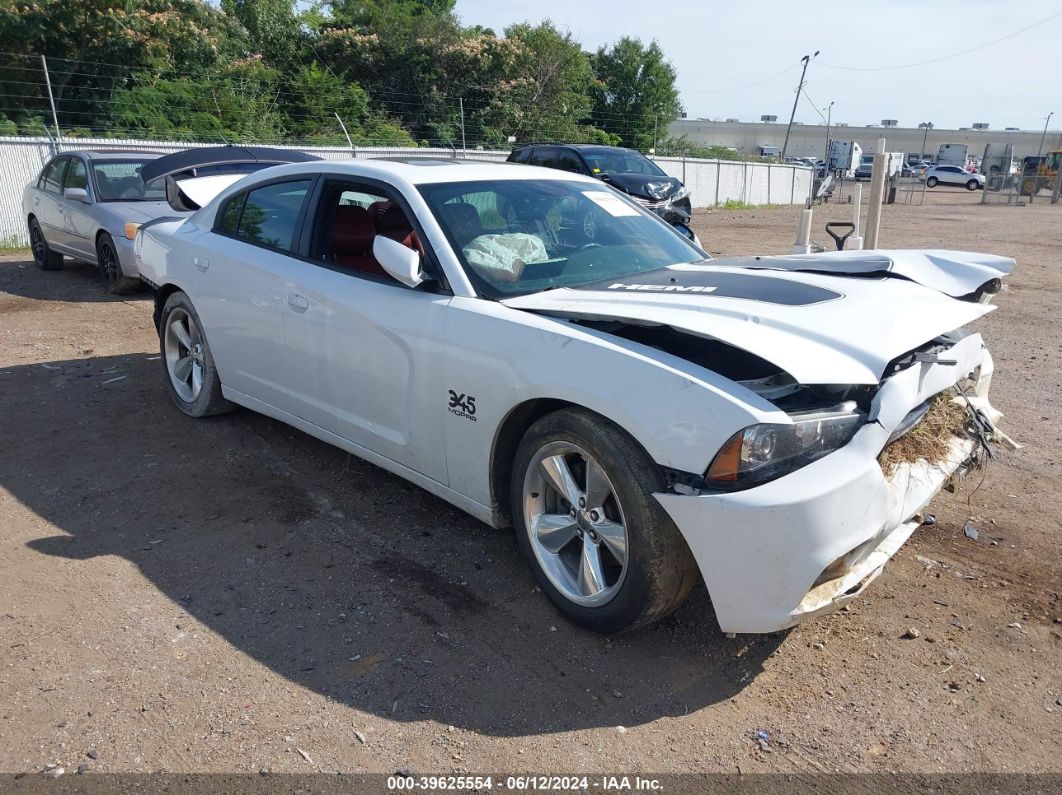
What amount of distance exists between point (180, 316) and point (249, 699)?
3.34 meters

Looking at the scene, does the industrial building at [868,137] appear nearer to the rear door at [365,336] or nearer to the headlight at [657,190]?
the headlight at [657,190]

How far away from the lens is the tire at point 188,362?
5387 mm

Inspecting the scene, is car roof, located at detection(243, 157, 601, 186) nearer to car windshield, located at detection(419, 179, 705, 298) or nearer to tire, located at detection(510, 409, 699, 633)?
car windshield, located at detection(419, 179, 705, 298)

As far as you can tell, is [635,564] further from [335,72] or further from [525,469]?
[335,72]

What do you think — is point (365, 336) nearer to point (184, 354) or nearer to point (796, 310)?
point (796, 310)

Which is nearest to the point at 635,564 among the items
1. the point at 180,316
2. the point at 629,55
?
the point at 180,316

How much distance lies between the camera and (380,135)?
24328 mm

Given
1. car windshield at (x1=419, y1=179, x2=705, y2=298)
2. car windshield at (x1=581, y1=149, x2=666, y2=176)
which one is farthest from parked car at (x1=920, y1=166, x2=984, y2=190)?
car windshield at (x1=419, y1=179, x2=705, y2=298)

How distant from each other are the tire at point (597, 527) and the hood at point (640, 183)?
39.6 feet

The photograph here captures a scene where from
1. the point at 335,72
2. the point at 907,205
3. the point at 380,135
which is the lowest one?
the point at 907,205

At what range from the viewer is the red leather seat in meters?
4.51

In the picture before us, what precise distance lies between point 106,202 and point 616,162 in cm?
925

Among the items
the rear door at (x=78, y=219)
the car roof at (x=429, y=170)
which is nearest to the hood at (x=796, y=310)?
the car roof at (x=429, y=170)

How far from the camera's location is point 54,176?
35.9 feet
